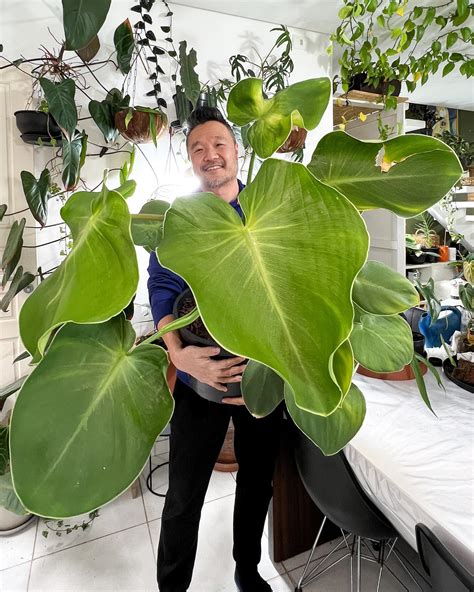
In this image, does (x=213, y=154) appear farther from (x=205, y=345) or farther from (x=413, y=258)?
(x=413, y=258)

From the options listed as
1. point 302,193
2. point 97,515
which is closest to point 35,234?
point 97,515

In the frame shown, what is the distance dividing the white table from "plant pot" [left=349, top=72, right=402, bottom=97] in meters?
1.89

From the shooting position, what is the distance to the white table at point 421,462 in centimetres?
73

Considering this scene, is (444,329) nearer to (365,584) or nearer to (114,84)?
→ (365,584)

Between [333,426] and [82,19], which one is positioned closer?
[333,426]

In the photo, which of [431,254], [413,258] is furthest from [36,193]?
[431,254]

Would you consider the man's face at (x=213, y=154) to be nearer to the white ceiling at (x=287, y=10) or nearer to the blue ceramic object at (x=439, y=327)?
the blue ceramic object at (x=439, y=327)

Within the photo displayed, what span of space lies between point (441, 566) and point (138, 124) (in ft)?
5.92

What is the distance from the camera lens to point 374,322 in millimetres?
549

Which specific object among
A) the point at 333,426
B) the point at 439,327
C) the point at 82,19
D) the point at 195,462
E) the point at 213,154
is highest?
the point at 82,19

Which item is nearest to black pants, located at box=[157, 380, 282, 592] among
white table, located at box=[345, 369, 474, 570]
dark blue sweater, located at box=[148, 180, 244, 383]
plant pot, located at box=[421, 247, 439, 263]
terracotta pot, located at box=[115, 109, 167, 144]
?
dark blue sweater, located at box=[148, 180, 244, 383]

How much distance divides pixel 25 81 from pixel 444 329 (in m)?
2.09

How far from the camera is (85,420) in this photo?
303mm

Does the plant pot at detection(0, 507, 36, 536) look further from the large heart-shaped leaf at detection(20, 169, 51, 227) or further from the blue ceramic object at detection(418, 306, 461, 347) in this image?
the blue ceramic object at detection(418, 306, 461, 347)
